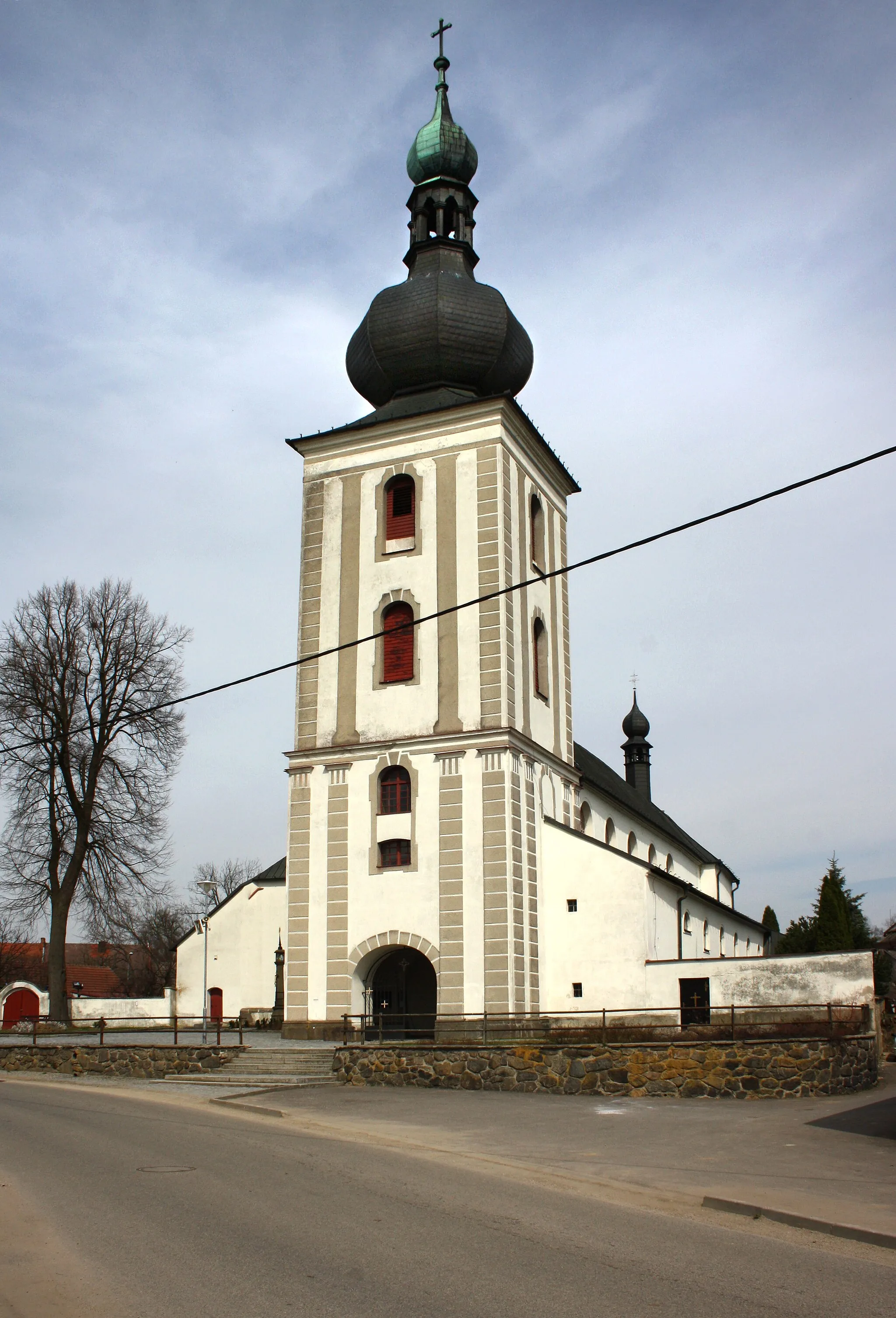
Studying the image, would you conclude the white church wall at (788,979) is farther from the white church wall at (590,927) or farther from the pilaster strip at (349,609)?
the pilaster strip at (349,609)

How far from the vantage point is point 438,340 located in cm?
3142

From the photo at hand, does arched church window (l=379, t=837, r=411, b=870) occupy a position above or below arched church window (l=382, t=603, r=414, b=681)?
below

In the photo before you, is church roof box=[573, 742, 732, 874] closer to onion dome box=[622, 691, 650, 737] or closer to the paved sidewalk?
onion dome box=[622, 691, 650, 737]

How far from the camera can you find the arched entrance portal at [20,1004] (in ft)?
137

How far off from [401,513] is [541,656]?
5.08m

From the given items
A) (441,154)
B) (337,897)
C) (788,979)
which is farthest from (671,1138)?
(441,154)

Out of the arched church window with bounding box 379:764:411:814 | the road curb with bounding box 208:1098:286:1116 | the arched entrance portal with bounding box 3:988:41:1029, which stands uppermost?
the arched church window with bounding box 379:764:411:814

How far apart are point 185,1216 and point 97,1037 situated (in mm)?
24054

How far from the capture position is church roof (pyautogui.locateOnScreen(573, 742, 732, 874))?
38.1 metres

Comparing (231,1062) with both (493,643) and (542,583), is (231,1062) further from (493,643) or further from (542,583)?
(542,583)

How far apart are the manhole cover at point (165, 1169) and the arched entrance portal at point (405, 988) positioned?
16.8 metres

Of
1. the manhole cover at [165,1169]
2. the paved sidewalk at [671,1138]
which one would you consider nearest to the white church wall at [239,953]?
the paved sidewalk at [671,1138]

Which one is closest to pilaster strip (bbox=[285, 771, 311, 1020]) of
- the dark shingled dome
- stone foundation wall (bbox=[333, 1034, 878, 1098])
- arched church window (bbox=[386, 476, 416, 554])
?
arched church window (bbox=[386, 476, 416, 554])

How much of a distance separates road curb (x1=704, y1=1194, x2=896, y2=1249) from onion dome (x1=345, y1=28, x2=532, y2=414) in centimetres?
2264
